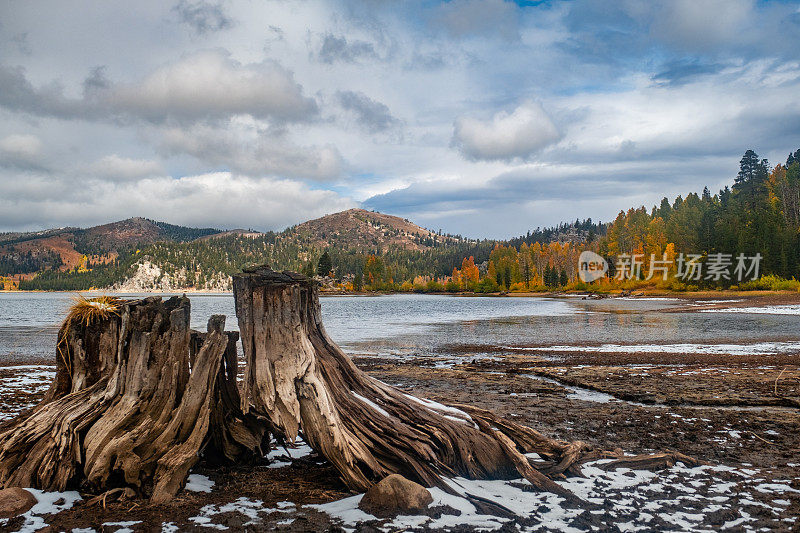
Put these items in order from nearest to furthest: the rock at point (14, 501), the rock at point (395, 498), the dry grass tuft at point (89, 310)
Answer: the rock at point (14, 501) → the rock at point (395, 498) → the dry grass tuft at point (89, 310)

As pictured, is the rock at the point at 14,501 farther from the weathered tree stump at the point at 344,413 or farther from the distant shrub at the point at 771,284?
the distant shrub at the point at 771,284

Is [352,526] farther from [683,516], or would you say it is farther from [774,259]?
[774,259]

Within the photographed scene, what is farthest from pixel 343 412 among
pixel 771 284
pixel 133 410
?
pixel 771 284

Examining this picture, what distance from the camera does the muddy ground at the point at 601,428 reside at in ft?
18.3

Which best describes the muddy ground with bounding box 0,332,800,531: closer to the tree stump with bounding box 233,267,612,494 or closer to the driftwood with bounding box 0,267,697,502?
the driftwood with bounding box 0,267,697,502

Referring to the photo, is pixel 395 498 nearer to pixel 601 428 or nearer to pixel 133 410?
pixel 133 410

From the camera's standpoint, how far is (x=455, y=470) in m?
6.86

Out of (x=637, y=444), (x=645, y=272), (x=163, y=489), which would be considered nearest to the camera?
(x=163, y=489)

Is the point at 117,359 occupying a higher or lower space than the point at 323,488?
higher

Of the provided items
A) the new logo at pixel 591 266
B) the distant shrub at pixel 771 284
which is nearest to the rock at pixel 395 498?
the distant shrub at pixel 771 284

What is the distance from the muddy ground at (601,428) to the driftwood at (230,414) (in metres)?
0.47

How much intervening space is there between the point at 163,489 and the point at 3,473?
6.75 feet

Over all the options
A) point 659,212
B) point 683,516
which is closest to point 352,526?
point 683,516

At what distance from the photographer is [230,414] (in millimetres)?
7363
